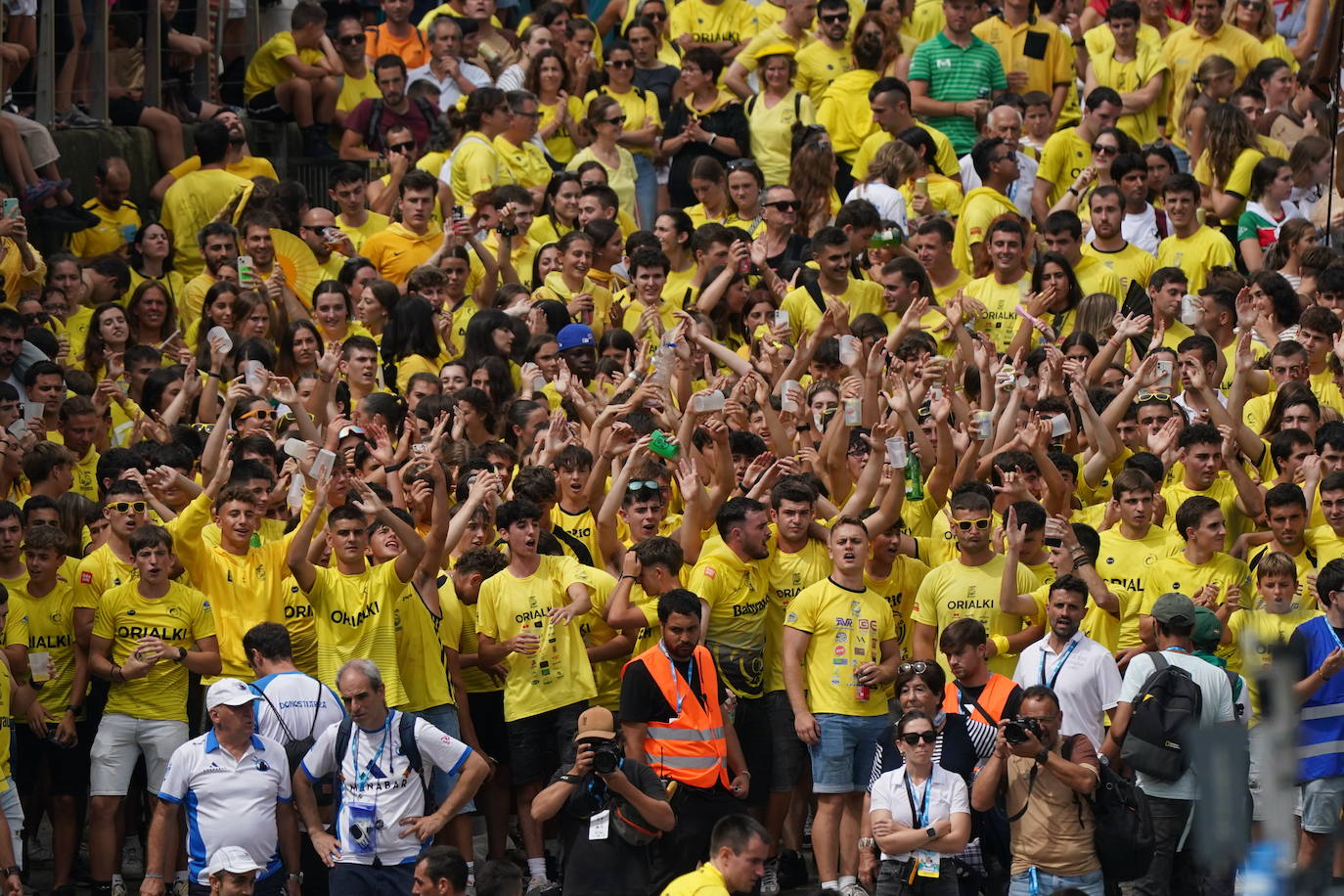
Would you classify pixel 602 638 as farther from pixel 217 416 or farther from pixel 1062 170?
pixel 1062 170

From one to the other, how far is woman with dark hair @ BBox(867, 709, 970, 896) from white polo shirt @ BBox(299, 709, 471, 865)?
2005 millimetres

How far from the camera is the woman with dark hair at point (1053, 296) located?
14.5m

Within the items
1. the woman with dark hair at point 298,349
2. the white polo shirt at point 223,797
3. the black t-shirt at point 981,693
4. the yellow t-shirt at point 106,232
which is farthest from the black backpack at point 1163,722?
the yellow t-shirt at point 106,232

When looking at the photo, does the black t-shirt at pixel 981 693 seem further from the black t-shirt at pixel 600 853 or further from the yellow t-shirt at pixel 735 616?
the black t-shirt at pixel 600 853

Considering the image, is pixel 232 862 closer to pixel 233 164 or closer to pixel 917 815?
pixel 917 815

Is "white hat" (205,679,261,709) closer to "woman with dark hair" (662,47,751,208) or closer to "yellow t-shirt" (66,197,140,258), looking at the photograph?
"yellow t-shirt" (66,197,140,258)

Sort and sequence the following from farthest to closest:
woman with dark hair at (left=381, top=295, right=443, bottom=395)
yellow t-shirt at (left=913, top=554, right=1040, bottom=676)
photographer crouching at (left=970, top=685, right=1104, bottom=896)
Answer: woman with dark hair at (left=381, top=295, right=443, bottom=395) < yellow t-shirt at (left=913, top=554, right=1040, bottom=676) < photographer crouching at (left=970, top=685, right=1104, bottom=896)

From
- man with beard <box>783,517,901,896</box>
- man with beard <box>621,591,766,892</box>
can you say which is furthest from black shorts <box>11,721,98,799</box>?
man with beard <box>783,517,901,896</box>

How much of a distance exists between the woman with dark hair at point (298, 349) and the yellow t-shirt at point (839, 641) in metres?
4.41

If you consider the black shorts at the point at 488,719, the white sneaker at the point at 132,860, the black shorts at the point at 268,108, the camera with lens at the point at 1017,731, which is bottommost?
the white sneaker at the point at 132,860

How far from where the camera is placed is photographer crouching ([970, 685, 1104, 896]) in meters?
9.94

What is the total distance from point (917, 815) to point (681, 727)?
1.22 meters

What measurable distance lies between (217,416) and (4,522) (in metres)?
2.25

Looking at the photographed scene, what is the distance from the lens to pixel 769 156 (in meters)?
18.0
